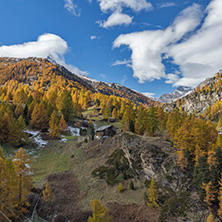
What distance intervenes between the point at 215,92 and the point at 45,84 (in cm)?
20474

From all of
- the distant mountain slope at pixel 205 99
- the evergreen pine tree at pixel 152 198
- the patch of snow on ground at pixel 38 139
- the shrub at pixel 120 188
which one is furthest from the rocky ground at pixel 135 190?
the distant mountain slope at pixel 205 99

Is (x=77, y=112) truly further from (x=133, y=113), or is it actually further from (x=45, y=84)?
(x=45, y=84)

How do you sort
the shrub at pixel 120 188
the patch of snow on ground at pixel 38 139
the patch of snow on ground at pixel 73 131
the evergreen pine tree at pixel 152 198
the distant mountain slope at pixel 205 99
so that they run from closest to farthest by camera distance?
the evergreen pine tree at pixel 152 198
the shrub at pixel 120 188
the patch of snow on ground at pixel 38 139
the patch of snow on ground at pixel 73 131
the distant mountain slope at pixel 205 99

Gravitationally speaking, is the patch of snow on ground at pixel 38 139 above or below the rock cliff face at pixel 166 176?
above

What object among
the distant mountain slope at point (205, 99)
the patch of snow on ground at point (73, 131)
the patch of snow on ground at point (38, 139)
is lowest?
the patch of snow on ground at point (38, 139)

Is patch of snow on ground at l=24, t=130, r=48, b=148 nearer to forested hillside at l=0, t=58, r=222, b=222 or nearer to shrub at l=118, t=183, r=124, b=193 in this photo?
forested hillside at l=0, t=58, r=222, b=222

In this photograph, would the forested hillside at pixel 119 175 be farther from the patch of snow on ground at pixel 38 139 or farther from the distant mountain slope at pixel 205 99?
the distant mountain slope at pixel 205 99

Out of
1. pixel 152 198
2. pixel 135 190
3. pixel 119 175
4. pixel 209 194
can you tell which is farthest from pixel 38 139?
pixel 209 194

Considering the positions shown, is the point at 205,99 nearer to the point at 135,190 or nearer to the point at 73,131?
the point at 73,131

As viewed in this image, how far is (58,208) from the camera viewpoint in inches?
987

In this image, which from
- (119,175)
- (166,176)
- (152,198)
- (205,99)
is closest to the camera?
(152,198)

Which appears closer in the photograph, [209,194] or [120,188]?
[209,194]

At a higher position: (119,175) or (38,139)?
(38,139)

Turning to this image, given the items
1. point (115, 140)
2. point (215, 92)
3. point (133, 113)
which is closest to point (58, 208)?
point (115, 140)
